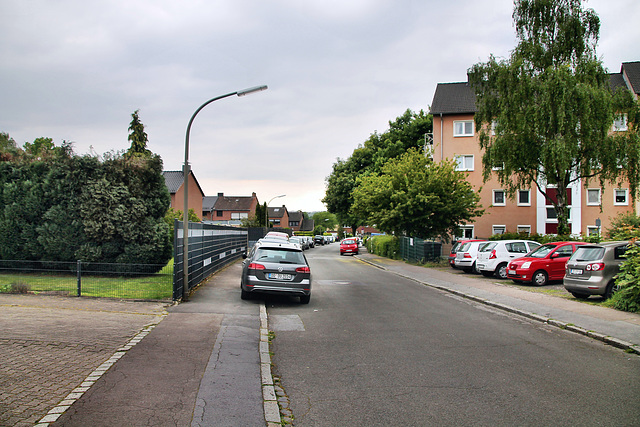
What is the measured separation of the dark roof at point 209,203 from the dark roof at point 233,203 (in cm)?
67

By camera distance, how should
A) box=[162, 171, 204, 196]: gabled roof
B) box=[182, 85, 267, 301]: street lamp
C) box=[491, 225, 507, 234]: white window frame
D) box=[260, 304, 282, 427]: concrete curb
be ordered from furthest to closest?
box=[162, 171, 204, 196]: gabled roof → box=[491, 225, 507, 234]: white window frame → box=[182, 85, 267, 301]: street lamp → box=[260, 304, 282, 427]: concrete curb

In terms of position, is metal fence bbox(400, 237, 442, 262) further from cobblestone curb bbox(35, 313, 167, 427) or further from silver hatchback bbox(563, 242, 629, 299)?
cobblestone curb bbox(35, 313, 167, 427)

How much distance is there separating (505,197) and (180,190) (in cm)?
4264

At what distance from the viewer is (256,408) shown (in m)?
4.70

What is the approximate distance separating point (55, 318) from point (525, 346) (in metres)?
8.27

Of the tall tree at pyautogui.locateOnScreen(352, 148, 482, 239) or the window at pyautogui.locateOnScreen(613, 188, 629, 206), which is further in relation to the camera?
the window at pyautogui.locateOnScreen(613, 188, 629, 206)

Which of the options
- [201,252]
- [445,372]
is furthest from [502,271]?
[445,372]

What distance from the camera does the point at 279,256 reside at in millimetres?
12758

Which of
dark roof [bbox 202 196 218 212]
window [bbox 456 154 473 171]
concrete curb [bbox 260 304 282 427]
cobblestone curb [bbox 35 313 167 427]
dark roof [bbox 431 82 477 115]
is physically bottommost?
concrete curb [bbox 260 304 282 427]

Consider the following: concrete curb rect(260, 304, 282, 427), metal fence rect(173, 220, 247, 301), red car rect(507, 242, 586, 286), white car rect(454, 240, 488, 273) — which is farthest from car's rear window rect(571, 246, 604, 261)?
metal fence rect(173, 220, 247, 301)

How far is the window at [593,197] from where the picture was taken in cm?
4106

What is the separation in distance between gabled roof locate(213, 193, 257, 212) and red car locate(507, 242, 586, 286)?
88.5 metres

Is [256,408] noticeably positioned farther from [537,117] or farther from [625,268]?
[537,117]

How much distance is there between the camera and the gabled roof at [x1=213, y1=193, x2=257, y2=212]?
104 meters
